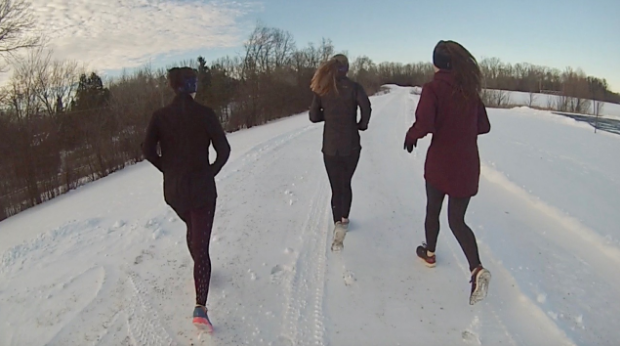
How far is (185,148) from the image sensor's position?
101 inches

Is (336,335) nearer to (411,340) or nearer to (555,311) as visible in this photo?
(411,340)

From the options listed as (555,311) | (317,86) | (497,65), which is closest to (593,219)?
(555,311)

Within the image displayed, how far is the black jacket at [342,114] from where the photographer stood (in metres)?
3.63


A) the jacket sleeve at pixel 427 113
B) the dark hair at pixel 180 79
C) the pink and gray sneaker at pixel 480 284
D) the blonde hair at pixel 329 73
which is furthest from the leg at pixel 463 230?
the dark hair at pixel 180 79

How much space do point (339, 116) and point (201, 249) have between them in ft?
6.23

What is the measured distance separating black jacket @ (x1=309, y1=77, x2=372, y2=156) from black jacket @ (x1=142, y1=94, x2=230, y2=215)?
4.48 feet

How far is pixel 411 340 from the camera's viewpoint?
2582 millimetres

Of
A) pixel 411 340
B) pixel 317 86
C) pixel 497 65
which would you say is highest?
pixel 497 65

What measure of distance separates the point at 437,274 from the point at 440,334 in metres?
0.84

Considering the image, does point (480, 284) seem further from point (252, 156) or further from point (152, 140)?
point (252, 156)

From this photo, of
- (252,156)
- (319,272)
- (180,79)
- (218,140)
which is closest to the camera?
(180,79)

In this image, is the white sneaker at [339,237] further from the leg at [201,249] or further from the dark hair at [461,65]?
the dark hair at [461,65]

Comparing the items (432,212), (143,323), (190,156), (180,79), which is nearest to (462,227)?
(432,212)

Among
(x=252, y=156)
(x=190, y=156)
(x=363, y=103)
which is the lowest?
(x=252, y=156)
